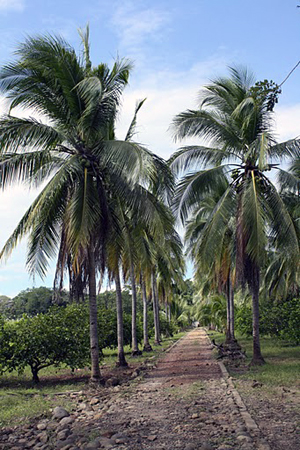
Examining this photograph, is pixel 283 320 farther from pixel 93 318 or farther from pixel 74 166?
pixel 74 166

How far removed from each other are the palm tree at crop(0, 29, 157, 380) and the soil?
9.67 feet

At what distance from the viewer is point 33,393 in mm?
11344

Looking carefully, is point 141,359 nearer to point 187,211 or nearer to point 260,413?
point 187,211

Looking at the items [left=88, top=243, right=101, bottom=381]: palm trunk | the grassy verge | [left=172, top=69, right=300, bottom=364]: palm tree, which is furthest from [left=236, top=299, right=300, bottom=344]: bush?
[left=88, top=243, right=101, bottom=381]: palm trunk

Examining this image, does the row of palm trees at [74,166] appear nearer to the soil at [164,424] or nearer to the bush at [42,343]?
the bush at [42,343]

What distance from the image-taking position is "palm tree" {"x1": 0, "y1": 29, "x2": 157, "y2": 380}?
11.2 m

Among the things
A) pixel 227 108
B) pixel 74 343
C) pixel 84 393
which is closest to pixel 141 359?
pixel 74 343

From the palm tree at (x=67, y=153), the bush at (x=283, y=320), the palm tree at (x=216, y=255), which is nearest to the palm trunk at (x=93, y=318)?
the palm tree at (x=67, y=153)

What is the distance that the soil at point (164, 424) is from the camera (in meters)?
6.16

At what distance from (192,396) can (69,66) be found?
8294 millimetres

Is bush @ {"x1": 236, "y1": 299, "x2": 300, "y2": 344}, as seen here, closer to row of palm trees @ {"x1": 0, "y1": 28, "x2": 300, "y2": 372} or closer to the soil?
row of palm trees @ {"x1": 0, "y1": 28, "x2": 300, "y2": 372}

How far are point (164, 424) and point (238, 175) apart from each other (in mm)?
9482

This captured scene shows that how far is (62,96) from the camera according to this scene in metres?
12.0

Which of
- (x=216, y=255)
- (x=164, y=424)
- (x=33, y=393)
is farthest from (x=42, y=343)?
(x=216, y=255)
